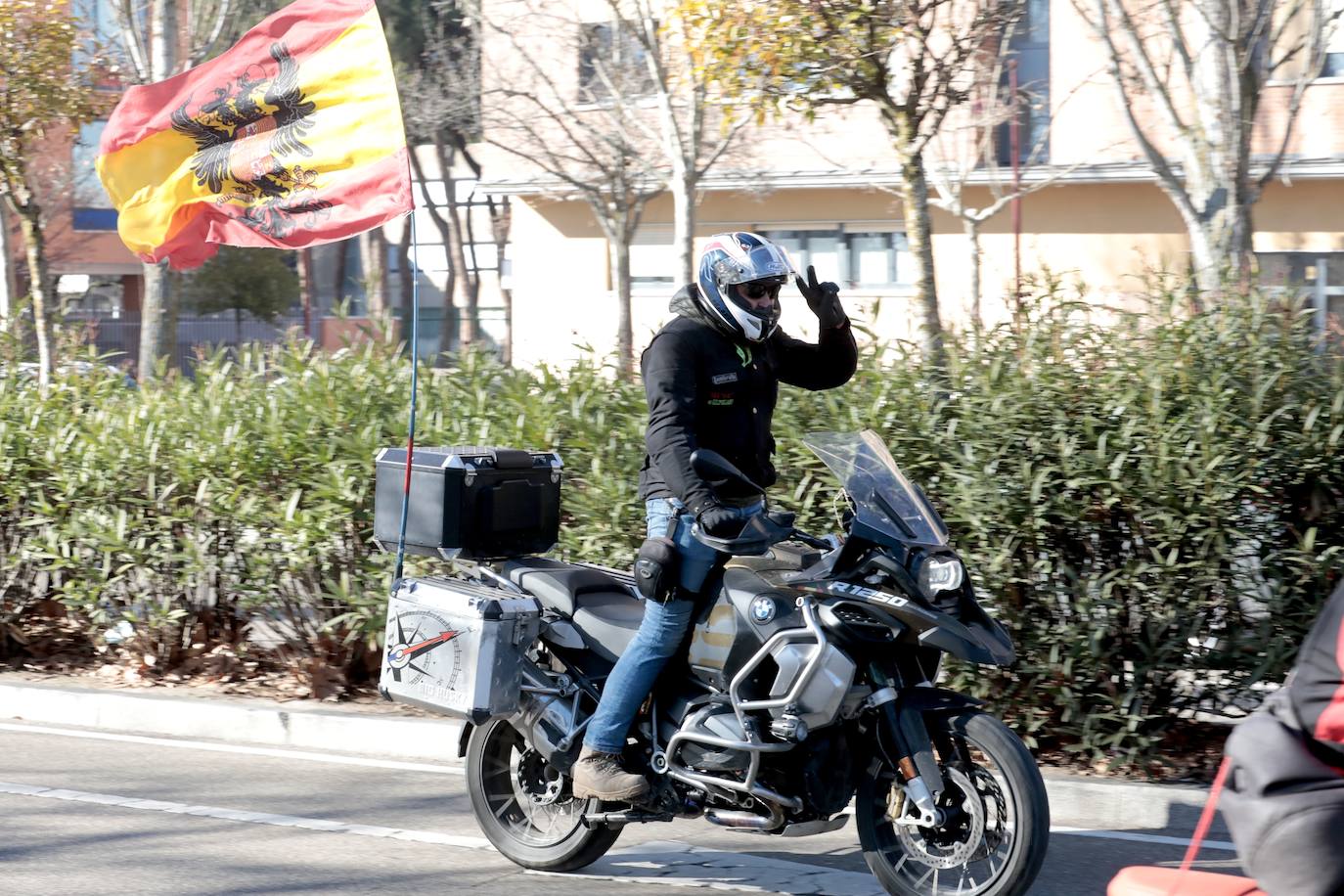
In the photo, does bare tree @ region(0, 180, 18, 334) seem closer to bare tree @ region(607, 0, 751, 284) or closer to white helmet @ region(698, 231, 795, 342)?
bare tree @ region(607, 0, 751, 284)

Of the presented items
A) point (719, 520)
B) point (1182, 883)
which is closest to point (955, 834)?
point (719, 520)

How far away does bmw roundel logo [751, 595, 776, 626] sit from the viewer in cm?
470

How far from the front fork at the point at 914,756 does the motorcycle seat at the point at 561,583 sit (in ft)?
3.63

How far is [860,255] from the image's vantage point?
2997cm

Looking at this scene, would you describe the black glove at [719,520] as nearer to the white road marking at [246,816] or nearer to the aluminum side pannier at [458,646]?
the aluminum side pannier at [458,646]

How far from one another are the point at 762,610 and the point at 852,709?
1.31ft

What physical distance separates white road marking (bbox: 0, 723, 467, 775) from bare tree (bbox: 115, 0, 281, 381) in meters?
6.57

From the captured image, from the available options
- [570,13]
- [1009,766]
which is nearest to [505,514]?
[1009,766]

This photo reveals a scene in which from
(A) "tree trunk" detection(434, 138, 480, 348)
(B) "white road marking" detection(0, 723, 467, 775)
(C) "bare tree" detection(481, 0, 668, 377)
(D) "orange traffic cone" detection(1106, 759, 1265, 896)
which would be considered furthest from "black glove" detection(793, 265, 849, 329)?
(A) "tree trunk" detection(434, 138, 480, 348)

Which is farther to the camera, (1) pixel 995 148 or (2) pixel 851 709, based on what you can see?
(1) pixel 995 148

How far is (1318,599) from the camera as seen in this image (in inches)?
225

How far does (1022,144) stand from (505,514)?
82.1ft

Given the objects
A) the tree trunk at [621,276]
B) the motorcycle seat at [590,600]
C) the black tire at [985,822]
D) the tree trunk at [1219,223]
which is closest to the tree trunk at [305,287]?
the tree trunk at [621,276]

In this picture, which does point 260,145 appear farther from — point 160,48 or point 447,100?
point 447,100
